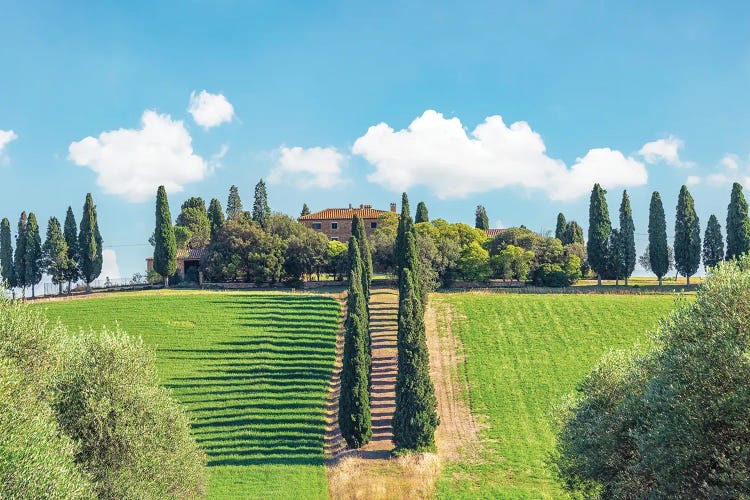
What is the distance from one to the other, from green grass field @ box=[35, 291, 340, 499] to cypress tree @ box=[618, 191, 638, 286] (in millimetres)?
36474

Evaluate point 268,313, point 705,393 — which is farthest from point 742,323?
point 268,313

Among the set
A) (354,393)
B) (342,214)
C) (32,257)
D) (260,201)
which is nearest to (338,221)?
(342,214)

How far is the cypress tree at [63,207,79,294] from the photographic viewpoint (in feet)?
272

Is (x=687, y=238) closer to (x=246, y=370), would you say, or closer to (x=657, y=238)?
(x=657, y=238)

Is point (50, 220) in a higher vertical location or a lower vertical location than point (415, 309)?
higher

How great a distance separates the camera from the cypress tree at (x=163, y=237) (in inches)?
2987

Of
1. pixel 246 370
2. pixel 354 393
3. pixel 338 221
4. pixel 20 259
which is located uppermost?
pixel 338 221

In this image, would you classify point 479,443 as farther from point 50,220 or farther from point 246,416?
point 50,220

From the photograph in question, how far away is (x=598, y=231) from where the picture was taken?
76375 millimetres

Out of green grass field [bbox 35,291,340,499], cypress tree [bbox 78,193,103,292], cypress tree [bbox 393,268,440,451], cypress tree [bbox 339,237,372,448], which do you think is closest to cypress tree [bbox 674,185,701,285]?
green grass field [bbox 35,291,340,499]

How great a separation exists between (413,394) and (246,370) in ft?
49.6

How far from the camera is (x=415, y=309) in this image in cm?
3834

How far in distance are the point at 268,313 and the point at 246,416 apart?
18.2m

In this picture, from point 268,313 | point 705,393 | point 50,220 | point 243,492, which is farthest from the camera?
point 50,220
